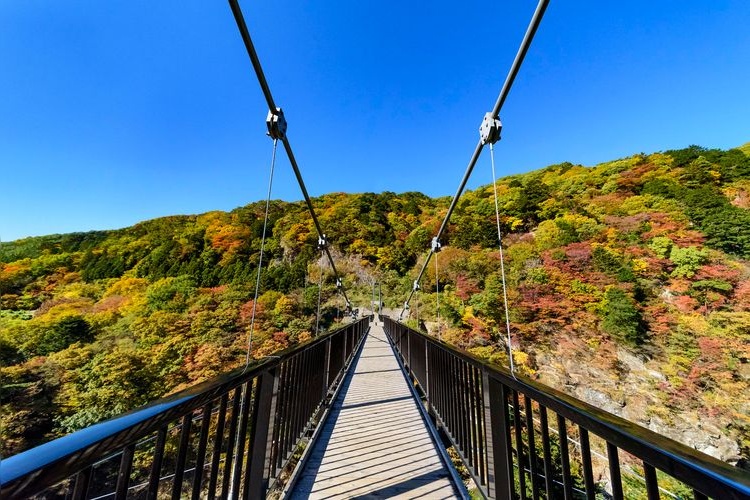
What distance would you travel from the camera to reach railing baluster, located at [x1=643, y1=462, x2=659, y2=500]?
0.91 metres

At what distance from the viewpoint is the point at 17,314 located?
1827 centimetres

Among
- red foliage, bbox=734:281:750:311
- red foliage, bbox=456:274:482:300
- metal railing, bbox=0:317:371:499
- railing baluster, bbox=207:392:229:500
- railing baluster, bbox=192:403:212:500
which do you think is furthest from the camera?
red foliage, bbox=456:274:482:300

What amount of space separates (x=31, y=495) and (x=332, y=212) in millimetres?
33298

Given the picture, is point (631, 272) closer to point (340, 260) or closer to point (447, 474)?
point (447, 474)

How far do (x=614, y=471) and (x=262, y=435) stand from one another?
1753 millimetres

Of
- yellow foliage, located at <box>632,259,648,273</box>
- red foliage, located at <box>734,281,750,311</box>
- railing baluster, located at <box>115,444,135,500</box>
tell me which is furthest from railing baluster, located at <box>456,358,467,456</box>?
yellow foliage, located at <box>632,259,648,273</box>

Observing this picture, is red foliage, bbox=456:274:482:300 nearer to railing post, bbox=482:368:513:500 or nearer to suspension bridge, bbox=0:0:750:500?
suspension bridge, bbox=0:0:750:500

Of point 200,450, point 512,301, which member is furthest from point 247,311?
point 200,450

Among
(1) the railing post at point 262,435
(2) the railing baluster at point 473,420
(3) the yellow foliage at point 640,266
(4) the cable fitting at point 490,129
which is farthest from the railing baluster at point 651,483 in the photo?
(3) the yellow foliage at point 640,266

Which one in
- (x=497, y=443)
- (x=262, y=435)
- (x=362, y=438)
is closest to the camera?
(x=497, y=443)

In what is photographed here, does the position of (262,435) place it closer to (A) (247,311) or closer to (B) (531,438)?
(B) (531,438)

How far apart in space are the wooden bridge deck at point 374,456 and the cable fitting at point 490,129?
316cm

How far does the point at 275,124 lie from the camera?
A: 3484mm

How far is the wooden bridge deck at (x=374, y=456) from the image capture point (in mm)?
2238
